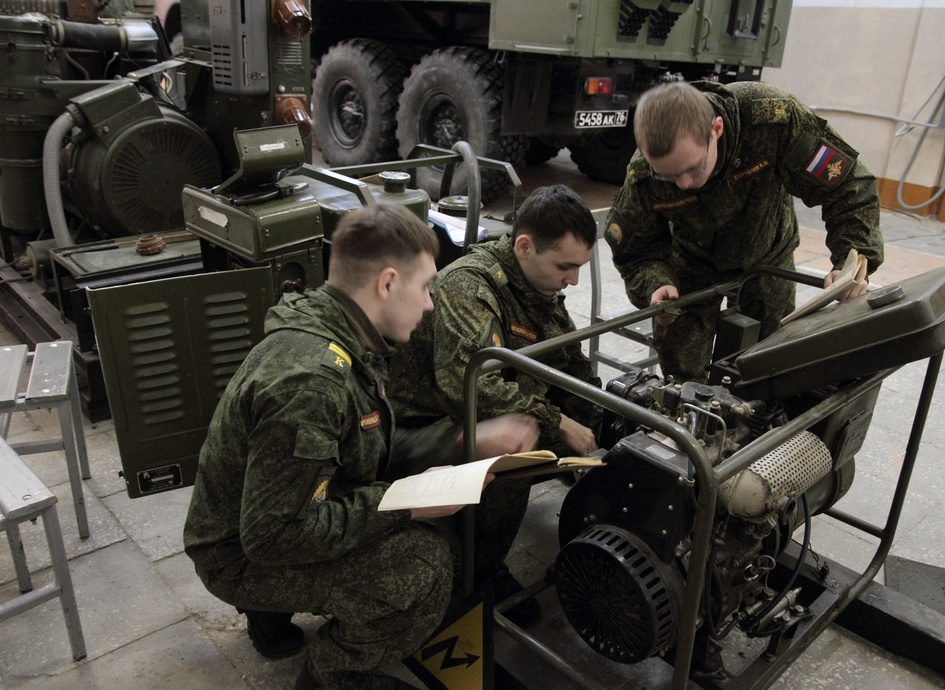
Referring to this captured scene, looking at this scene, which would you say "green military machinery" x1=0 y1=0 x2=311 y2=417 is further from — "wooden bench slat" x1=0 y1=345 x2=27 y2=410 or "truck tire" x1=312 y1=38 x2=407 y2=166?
"truck tire" x1=312 y1=38 x2=407 y2=166

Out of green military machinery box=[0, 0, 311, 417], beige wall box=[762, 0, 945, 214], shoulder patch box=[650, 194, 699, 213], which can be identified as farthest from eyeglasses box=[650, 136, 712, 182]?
beige wall box=[762, 0, 945, 214]

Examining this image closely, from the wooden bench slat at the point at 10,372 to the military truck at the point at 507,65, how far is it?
11.4 ft

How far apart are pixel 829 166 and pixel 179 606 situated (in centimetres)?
232

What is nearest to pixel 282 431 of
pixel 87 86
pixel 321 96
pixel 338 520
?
pixel 338 520

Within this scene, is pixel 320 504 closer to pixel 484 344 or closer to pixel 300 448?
pixel 300 448

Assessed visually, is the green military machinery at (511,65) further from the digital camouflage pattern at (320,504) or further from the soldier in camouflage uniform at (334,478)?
the digital camouflage pattern at (320,504)

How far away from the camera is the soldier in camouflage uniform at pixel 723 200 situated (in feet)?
7.23

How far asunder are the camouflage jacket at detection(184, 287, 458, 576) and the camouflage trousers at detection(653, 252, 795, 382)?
1366 millimetres

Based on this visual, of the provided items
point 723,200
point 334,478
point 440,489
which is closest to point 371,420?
point 334,478

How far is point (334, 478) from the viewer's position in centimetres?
172

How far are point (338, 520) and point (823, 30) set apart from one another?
8200 mm

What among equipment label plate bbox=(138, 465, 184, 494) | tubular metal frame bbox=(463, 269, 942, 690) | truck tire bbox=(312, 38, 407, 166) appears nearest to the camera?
tubular metal frame bbox=(463, 269, 942, 690)

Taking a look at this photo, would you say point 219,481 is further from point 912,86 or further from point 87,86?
point 912,86

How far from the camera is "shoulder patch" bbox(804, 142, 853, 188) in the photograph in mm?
2375
